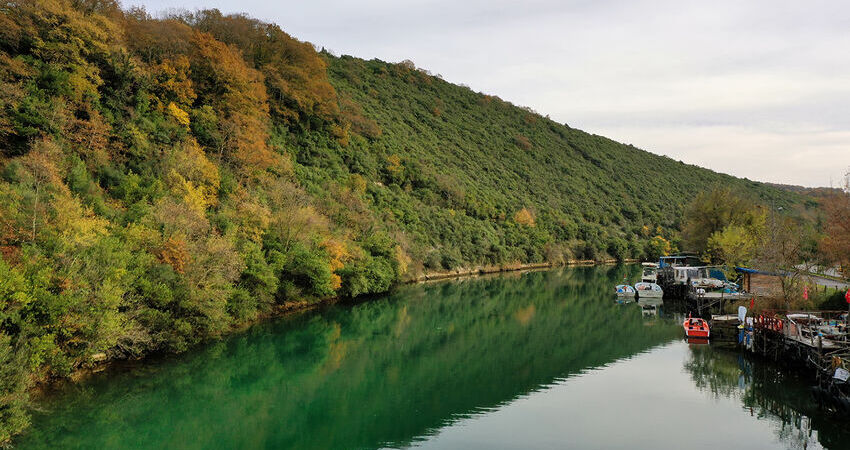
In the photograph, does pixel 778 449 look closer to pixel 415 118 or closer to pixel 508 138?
pixel 415 118

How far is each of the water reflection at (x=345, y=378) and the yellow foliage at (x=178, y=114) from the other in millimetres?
20041

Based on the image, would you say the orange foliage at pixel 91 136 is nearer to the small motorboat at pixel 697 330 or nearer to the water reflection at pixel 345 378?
the water reflection at pixel 345 378

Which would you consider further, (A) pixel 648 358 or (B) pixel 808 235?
Result: (B) pixel 808 235

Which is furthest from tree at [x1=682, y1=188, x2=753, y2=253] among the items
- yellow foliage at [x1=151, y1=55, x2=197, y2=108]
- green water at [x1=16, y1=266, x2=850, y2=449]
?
yellow foliage at [x1=151, y1=55, x2=197, y2=108]

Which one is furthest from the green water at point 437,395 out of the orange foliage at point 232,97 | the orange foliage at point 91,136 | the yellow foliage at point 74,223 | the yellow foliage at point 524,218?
the yellow foliage at point 524,218

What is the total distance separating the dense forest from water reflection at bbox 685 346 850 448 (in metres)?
26.5

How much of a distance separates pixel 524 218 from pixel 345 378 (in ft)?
247

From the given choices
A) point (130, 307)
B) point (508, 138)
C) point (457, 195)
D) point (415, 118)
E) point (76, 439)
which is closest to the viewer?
point (76, 439)

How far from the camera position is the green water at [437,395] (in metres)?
21.9

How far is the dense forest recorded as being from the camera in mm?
24859

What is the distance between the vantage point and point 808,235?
65250mm

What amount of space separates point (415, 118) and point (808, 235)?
74.5 meters

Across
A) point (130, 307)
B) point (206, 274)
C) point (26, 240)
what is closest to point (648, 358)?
point (206, 274)

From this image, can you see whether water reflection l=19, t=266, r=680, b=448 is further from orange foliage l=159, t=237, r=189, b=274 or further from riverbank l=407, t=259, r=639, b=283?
riverbank l=407, t=259, r=639, b=283
